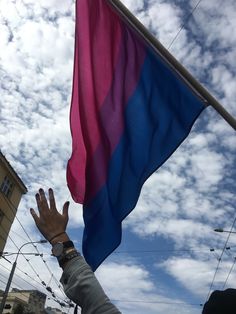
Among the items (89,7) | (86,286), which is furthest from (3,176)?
(86,286)

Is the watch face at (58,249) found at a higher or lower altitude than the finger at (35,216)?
lower

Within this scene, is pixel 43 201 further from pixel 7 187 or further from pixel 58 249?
pixel 7 187

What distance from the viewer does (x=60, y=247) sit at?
7.73 feet

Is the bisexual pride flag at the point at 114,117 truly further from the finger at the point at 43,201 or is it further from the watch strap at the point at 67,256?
the watch strap at the point at 67,256

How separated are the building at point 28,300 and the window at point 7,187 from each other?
4629cm

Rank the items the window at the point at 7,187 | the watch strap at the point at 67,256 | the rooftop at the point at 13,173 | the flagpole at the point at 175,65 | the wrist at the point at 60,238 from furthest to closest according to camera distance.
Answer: the window at the point at 7,187, the rooftop at the point at 13,173, the flagpole at the point at 175,65, the wrist at the point at 60,238, the watch strap at the point at 67,256

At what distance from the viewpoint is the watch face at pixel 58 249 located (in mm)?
2326

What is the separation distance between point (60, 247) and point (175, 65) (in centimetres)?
197

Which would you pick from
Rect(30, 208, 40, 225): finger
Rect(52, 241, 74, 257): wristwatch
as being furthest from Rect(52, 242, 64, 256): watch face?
Rect(30, 208, 40, 225): finger

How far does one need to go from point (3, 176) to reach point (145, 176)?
108ft

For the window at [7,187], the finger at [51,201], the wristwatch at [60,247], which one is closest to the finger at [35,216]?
the finger at [51,201]

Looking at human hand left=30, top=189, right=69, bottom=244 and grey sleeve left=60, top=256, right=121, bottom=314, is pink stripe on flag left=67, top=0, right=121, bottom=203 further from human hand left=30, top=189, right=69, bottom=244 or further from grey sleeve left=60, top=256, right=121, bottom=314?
grey sleeve left=60, top=256, right=121, bottom=314

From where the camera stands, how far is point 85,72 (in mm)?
4430

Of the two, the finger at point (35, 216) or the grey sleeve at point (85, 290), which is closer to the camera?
the grey sleeve at point (85, 290)
